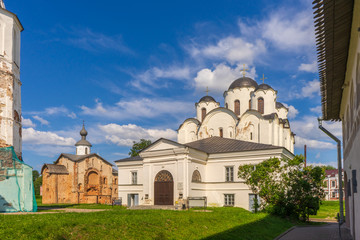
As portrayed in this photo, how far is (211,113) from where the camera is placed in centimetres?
3641

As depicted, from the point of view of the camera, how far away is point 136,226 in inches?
442

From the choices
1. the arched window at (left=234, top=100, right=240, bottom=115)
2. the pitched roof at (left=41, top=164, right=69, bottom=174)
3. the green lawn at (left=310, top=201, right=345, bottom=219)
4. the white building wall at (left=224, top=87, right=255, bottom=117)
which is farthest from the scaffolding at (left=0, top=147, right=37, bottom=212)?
the pitched roof at (left=41, top=164, right=69, bottom=174)

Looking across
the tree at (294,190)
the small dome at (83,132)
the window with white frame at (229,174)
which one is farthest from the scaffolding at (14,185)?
the small dome at (83,132)

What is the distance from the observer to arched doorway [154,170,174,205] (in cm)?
2556

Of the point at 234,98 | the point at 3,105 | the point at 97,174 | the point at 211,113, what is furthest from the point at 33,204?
the point at 97,174

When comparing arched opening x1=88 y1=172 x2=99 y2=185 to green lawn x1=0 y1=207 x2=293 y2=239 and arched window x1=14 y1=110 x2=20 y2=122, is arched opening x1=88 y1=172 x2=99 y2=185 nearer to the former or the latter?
arched window x1=14 y1=110 x2=20 y2=122

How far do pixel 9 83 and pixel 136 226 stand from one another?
498 inches

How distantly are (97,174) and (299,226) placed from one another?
33.3 meters

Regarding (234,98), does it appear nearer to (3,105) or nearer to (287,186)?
(287,186)

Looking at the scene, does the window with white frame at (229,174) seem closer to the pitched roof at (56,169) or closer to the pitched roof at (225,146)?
the pitched roof at (225,146)

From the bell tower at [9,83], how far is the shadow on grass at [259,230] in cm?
1309

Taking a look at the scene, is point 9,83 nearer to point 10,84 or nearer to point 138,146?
point 10,84

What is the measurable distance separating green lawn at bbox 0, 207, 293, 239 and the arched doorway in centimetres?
923

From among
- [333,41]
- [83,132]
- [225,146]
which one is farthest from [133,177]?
[333,41]
